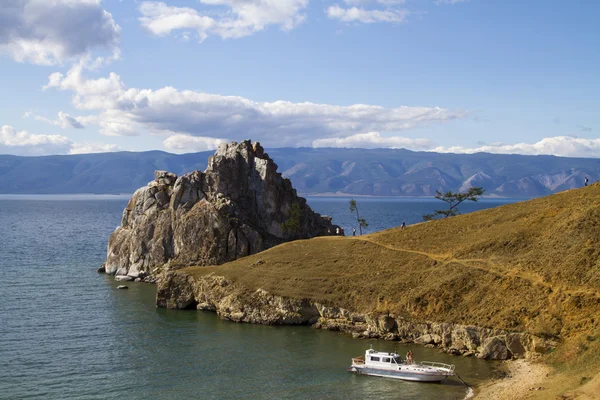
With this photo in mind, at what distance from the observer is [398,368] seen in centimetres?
5822

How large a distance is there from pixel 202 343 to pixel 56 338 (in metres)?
18.4

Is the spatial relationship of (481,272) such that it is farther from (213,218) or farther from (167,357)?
(213,218)

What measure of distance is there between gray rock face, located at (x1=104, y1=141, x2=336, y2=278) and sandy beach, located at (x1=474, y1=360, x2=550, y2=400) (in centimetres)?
7289

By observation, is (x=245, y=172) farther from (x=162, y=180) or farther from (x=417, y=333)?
(x=417, y=333)

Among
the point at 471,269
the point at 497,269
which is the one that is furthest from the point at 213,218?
the point at 497,269

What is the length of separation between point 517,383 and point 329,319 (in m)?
29.5

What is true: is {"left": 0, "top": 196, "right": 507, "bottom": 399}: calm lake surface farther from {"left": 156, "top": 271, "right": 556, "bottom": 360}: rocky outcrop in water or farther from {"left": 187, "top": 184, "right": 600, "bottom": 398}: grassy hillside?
{"left": 187, "top": 184, "right": 600, "bottom": 398}: grassy hillside

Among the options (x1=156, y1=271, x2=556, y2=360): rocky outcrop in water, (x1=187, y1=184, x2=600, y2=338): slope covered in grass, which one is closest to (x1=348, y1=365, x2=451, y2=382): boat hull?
(x1=156, y1=271, x2=556, y2=360): rocky outcrop in water

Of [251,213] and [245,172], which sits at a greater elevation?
[245,172]

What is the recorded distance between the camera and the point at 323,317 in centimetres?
7944

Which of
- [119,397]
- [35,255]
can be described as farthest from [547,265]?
[35,255]

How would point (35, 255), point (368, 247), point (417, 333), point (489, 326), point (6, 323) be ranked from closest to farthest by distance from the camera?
1. point (489, 326)
2. point (417, 333)
3. point (6, 323)
4. point (368, 247)
5. point (35, 255)

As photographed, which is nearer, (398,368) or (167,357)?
(398,368)

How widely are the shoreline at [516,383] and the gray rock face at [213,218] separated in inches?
2856
